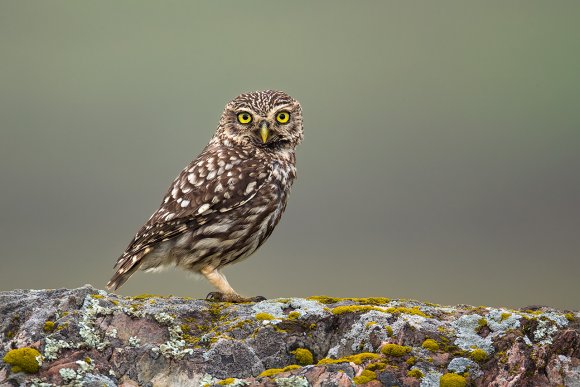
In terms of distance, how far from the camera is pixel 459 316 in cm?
628

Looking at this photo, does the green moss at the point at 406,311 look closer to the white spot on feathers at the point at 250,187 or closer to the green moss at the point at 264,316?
the green moss at the point at 264,316

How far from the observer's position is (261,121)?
9.91m

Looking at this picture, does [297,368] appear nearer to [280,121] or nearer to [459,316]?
[459,316]

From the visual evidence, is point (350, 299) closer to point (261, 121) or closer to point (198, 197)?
point (198, 197)

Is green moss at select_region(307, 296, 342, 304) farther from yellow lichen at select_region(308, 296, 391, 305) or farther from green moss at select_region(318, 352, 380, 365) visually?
green moss at select_region(318, 352, 380, 365)

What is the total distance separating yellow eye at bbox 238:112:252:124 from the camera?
10.0m

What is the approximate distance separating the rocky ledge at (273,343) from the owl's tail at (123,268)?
2.13m

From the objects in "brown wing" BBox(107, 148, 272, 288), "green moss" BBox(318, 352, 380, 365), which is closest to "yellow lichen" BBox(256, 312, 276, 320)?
"green moss" BBox(318, 352, 380, 365)

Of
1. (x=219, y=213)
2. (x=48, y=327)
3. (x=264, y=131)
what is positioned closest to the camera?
(x=48, y=327)

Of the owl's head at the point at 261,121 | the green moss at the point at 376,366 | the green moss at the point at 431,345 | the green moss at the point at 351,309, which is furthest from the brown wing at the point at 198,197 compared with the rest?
the green moss at the point at 376,366

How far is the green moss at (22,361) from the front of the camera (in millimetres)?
5320

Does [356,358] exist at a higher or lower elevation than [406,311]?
lower

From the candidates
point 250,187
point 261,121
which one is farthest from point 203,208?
point 261,121

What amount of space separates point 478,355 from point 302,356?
127 centimetres
